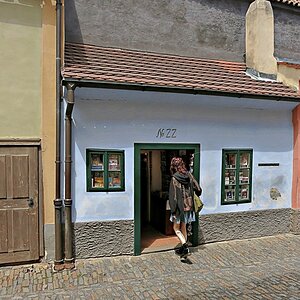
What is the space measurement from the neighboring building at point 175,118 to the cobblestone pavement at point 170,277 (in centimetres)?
52

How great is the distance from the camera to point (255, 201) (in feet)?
25.4

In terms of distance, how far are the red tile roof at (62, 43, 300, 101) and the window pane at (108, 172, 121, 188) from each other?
179 cm

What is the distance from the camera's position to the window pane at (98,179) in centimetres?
637

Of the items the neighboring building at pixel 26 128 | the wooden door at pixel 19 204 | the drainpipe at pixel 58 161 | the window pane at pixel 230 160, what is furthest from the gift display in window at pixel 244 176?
the wooden door at pixel 19 204

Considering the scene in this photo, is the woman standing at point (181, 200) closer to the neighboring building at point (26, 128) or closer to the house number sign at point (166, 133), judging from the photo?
the house number sign at point (166, 133)

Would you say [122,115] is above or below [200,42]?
below

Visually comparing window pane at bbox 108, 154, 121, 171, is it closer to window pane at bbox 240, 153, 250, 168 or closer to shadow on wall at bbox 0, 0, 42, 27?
shadow on wall at bbox 0, 0, 42, 27

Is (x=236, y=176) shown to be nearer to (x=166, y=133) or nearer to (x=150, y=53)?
(x=166, y=133)

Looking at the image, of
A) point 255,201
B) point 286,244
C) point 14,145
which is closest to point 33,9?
point 14,145

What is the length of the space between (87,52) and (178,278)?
4.73 meters

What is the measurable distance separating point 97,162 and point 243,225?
3.72m

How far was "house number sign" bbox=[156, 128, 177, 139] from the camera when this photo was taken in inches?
266

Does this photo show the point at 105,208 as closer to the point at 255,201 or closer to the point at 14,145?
the point at 14,145

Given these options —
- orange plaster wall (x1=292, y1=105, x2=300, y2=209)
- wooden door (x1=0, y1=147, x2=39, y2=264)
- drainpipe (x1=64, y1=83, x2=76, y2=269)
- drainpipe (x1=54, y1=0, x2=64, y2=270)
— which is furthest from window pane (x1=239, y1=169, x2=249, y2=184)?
wooden door (x1=0, y1=147, x2=39, y2=264)
